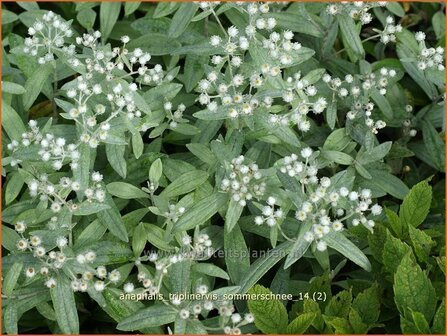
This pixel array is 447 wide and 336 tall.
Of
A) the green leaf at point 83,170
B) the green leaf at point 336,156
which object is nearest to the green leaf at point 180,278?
the green leaf at point 83,170

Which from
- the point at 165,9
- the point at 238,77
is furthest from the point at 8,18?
the point at 238,77

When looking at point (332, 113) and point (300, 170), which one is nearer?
point (300, 170)

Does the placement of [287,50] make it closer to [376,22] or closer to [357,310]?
[357,310]

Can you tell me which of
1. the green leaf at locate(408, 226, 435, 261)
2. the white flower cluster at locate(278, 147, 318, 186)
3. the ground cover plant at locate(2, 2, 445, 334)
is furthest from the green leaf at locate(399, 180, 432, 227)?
the white flower cluster at locate(278, 147, 318, 186)

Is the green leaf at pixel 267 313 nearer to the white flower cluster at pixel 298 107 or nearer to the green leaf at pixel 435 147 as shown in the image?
the white flower cluster at pixel 298 107

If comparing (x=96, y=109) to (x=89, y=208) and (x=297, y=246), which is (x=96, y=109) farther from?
(x=297, y=246)

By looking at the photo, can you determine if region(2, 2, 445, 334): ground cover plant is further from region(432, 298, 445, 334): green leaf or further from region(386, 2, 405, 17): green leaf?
region(386, 2, 405, 17): green leaf
